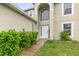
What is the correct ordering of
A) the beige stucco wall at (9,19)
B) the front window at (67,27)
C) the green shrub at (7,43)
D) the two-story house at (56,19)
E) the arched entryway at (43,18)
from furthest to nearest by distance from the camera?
the arched entryway at (43,18), the front window at (67,27), the two-story house at (56,19), the beige stucco wall at (9,19), the green shrub at (7,43)

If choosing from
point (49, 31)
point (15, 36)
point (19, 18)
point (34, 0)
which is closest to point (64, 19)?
point (49, 31)

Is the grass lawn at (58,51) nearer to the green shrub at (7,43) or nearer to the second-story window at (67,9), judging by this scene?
the green shrub at (7,43)

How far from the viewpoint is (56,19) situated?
19047 mm

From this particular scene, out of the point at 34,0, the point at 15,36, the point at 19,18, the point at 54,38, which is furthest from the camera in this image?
the point at 54,38

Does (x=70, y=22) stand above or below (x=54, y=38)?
above

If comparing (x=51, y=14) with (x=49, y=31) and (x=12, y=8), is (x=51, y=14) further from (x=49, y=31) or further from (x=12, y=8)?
(x=12, y=8)

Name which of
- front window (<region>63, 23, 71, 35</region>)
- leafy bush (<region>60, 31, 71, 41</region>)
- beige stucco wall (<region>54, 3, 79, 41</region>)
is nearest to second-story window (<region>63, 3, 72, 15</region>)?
beige stucco wall (<region>54, 3, 79, 41</region>)

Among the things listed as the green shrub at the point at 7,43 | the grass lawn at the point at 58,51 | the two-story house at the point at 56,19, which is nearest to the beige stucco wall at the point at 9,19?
the green shrub at the point at 7,43

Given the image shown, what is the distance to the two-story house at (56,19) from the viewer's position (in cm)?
1764

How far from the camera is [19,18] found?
13.1 meters

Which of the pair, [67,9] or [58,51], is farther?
[67,9]

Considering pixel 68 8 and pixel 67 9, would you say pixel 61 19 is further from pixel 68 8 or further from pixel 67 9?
pixel 68 8

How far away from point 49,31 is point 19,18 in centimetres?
716

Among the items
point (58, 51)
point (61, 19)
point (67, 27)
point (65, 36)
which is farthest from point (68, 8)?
point (58, 51)
